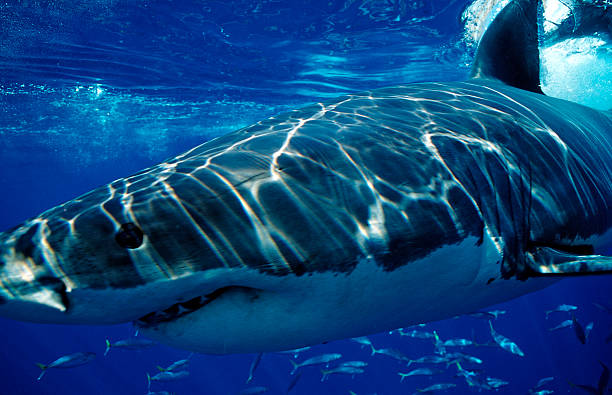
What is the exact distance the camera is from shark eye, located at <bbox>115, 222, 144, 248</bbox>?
1.19 meters

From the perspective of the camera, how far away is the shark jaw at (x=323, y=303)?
137 cm

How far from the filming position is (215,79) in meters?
15.3

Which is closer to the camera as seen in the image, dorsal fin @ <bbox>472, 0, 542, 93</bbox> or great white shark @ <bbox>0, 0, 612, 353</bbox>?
great white shark @ <bbox>0, 0, 612, 353</bbox>

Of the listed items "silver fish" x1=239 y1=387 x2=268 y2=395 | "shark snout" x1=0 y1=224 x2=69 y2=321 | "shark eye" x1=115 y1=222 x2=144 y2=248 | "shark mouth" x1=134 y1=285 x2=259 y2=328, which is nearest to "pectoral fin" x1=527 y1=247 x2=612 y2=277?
"shark mouth" x1=134 y1=285 x2=259 y2=328

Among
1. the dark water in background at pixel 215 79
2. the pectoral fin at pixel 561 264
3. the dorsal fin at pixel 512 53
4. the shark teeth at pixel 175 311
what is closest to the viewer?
the shark teeth at pixel 175 311

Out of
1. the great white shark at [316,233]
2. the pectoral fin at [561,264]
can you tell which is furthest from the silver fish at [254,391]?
the pectoral fin at [561,264]

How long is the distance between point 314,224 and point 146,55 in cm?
1330

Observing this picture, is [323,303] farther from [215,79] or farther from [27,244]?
[215,79]

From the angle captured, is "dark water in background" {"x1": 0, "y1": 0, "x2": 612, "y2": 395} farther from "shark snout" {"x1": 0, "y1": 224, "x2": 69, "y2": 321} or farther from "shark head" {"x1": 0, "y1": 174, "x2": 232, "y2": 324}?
"shark snout" {"x1": 0, "y1": 224, "x2": 69, "y2": 321}

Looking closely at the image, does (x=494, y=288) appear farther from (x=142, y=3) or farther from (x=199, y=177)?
(x=142, y=3)

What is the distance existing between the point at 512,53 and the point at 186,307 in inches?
150

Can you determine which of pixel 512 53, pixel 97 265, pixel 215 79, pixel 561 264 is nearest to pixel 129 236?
pixel 97 265

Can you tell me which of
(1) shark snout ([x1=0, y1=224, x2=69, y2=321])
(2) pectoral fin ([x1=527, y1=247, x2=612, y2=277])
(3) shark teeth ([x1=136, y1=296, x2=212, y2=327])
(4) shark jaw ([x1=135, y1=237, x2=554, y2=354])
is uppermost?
(1) shark snout ([x1=0, y1=224, x2=69, y2=321])

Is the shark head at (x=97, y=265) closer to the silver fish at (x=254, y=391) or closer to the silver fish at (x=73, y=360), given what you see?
the silver fish at (x=73, y=360)
